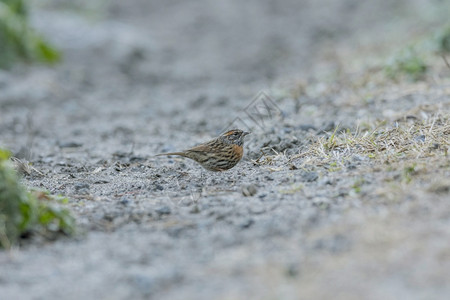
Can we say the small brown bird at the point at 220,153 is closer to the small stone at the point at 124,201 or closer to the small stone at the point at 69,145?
the small stone at the point at 124,201

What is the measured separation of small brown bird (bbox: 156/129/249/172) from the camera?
6629 millimetres

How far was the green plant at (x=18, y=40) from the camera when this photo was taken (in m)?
13.7

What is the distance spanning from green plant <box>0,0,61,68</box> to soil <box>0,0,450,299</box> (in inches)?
13.1

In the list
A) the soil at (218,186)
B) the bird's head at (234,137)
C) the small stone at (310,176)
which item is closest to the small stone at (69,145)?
the soil at (218,186)

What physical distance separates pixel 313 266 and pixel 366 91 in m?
6.18

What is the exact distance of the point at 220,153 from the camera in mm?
6582

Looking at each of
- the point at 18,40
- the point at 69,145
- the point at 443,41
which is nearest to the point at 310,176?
the point at 69,145

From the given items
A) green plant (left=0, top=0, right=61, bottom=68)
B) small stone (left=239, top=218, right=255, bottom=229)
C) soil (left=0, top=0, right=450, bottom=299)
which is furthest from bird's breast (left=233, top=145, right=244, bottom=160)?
green plant (left=0, top=0, right=61, bottom=68)

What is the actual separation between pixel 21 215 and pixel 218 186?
6.60ft

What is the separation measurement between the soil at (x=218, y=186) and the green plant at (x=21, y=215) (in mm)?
130

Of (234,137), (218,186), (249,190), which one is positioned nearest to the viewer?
(249,190)

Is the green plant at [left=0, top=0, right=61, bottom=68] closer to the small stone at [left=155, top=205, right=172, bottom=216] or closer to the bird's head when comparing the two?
the bird's head

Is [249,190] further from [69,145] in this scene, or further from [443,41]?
[443,41]

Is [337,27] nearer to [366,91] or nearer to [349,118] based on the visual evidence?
[366,91]
